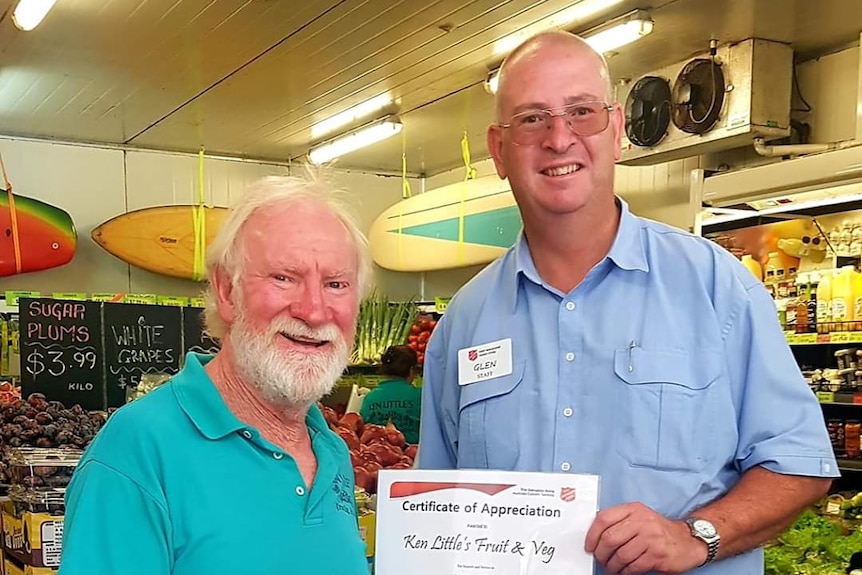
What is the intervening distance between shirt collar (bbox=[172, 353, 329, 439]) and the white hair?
13 centimetres

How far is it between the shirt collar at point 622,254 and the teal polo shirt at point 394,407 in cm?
401

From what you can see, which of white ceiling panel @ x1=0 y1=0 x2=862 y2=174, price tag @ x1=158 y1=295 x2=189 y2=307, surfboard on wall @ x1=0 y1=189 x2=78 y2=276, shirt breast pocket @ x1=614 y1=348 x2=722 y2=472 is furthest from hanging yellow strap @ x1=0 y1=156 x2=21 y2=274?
shirt breast pocket @ x1=614 y1=348 x2=722 y2=472

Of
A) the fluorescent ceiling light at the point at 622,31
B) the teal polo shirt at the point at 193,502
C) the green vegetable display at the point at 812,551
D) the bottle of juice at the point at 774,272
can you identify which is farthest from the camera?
the bottle of juice at the point at 774,272

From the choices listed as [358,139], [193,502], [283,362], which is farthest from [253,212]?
[358,139]

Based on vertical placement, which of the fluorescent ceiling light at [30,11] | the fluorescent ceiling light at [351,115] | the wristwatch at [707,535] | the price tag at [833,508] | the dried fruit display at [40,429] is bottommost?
the price tag at [833,508]

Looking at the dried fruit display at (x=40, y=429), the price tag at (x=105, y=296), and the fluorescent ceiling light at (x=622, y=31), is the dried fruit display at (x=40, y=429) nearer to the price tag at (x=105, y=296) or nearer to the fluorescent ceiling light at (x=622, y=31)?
the fluorescent ceiling light at (x=622, y=31)

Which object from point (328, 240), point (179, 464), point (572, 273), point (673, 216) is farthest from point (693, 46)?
point (179, 464)

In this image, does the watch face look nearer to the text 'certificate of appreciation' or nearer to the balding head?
the text 'certificate of appreciation'

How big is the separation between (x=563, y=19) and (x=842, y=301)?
6.63 ft

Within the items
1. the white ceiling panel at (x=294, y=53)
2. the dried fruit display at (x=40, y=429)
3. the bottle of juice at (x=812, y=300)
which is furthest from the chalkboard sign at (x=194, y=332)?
the bottle of juice at (x=812, y=300)

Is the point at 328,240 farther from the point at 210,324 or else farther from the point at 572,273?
the point at 572,273

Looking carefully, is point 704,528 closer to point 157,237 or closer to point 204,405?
point 204,405

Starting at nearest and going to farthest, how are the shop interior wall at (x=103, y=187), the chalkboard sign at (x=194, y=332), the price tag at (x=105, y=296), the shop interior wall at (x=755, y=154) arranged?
the chalkboard sign at (x=194, y=332) < the shop interior wall at (x=755, y=154) < the price tag at (x=105, y=296) < the shop interior wall at (x=103, y=187)

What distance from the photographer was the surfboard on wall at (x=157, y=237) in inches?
300
